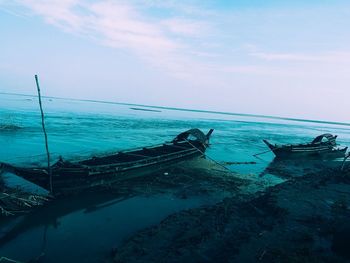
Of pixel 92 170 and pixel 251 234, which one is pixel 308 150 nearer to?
pixel 251 234

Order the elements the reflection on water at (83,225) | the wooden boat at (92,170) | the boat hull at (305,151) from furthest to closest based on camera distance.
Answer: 1. the boat hull at (305,151)
2. the wooden boat at (92,170)
3. the reflection on water at (83,225)

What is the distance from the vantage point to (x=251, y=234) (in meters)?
10.6

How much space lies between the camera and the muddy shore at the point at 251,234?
9031 millimetres

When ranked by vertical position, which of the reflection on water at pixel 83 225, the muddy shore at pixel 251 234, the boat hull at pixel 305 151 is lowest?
the reflection on water at pixel 83 225

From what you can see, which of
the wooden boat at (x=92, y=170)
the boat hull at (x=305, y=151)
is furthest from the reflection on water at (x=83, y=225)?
the boat hull at (x=305, y=151)

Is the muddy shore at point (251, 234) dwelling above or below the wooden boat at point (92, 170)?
below

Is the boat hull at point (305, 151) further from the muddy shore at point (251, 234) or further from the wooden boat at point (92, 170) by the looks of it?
the muddy shore at point (251, 234)

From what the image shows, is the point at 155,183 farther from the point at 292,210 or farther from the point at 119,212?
the point at 292,210

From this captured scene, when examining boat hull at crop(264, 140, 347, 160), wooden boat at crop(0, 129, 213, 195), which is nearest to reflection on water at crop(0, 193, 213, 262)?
wooden boat at crop(0, 129, 213, 195)

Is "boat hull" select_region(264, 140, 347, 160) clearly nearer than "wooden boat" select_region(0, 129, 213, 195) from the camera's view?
No

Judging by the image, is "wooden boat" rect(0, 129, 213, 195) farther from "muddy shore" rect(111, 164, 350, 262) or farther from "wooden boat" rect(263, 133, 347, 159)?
"wooden boat" rect(263, 133, 347, 159)

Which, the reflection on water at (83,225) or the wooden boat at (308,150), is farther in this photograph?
the wooden boat at (308,150)

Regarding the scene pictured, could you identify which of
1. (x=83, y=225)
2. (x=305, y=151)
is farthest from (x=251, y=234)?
(x=305, y=151)

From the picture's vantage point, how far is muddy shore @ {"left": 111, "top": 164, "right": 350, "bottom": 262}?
9.03 m
